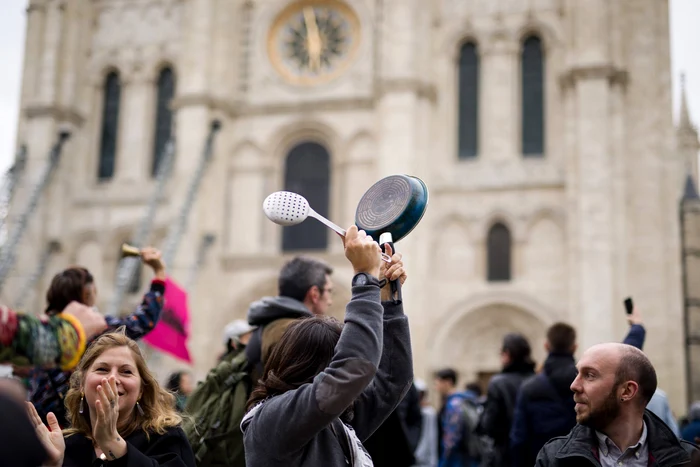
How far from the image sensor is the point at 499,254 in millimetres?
21250

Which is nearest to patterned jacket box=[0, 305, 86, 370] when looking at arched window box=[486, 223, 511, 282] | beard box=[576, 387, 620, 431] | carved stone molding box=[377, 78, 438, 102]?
beard box=[576, 387, 620, 431]

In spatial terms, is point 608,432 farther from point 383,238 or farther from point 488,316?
point 488,316

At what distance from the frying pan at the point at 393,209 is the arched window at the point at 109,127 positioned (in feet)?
72.0

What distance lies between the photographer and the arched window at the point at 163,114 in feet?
79.4

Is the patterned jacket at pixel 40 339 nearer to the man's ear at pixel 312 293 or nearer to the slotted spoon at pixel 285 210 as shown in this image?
the man's ear at pixel 312 293

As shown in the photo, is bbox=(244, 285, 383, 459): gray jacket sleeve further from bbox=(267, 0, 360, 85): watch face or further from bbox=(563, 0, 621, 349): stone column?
bbox=(267, 0, 360, 85): watch face

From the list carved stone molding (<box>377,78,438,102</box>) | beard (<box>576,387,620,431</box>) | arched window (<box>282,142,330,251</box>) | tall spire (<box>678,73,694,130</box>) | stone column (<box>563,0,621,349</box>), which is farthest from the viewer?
tall spire (<box>678,73,694,130</box>)

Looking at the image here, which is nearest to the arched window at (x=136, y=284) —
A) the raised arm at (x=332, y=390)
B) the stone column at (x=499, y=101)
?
the stone column at (x=499, y=101)

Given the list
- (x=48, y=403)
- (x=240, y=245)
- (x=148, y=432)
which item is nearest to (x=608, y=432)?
(x=148, y=432)

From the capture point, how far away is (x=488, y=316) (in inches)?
830

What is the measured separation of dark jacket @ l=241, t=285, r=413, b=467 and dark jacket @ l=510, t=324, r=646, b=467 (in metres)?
3.25

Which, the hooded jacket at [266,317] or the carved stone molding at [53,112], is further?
the carved stone molding at [53,112]

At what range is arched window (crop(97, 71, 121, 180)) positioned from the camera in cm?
2459

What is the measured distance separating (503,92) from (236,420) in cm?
1787
